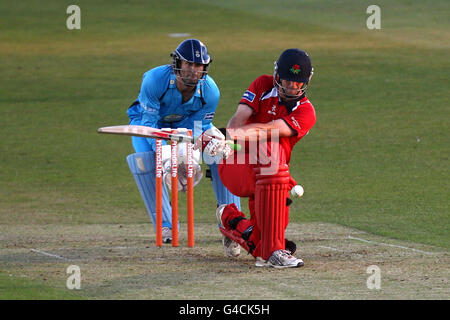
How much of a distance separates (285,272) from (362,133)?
8885 millimetres

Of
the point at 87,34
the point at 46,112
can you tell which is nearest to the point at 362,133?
the point at 46,112

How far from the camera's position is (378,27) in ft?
80.2

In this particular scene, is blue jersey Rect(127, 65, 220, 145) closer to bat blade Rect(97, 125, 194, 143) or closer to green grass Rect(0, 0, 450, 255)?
bat blade Rect(97, 125, 194, 143)

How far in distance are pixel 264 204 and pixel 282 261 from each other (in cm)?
43

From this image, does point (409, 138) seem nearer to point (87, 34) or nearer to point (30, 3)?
point (87, 34)

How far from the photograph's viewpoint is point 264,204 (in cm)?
652

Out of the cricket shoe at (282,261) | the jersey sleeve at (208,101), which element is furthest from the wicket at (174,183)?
the jersey sleeve at (208,101)

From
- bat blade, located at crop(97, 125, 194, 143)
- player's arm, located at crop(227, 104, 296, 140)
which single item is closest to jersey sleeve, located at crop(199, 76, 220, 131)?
bat blade, located at crop(97, 125, 194, 143)

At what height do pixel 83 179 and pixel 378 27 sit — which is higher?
pixel 378 27

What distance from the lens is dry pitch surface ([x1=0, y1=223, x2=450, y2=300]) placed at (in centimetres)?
563

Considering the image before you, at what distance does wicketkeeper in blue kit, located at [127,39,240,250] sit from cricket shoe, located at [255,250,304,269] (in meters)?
1.53
